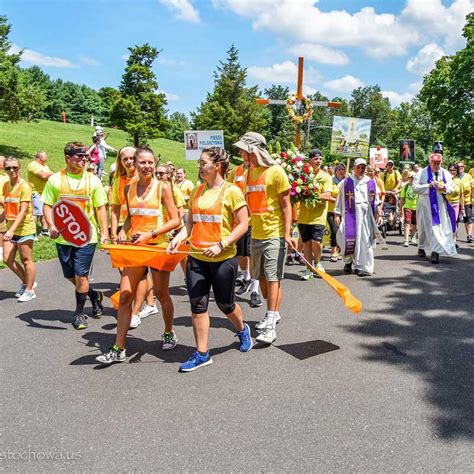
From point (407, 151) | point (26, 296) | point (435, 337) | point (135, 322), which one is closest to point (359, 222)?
point (435, 337)

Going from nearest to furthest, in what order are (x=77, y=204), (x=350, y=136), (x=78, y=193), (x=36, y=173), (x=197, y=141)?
(x=77, y=204) → (x=78, y=193) → (x=36, y=173) → (x=197, y=141) → (x=350, y=136)

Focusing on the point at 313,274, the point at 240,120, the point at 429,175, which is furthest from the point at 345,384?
the point at 240,120

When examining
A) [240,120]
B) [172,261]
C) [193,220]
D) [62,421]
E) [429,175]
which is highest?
[240,120]

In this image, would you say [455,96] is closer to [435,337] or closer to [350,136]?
[350,136]

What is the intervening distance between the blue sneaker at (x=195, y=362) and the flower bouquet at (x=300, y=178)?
3892 mm

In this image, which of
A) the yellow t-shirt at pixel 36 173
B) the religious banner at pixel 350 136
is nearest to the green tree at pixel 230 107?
the religious banner at pixel 350 136

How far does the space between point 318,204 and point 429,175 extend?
9.44 ft

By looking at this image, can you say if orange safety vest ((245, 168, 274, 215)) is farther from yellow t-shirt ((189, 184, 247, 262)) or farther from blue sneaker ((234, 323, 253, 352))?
blue sneaker ((234, 323, 253, 352))

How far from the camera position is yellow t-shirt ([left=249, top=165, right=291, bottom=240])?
5.10 metres

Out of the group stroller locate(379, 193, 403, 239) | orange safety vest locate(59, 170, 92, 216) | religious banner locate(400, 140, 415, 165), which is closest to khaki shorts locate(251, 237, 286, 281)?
orange safety vest locate(59, 170, 92, 216)

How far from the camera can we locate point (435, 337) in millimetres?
5359

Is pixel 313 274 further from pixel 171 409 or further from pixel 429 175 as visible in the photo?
pixel 171 409

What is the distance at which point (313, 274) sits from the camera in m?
8.41

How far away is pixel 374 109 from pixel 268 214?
111 meters
